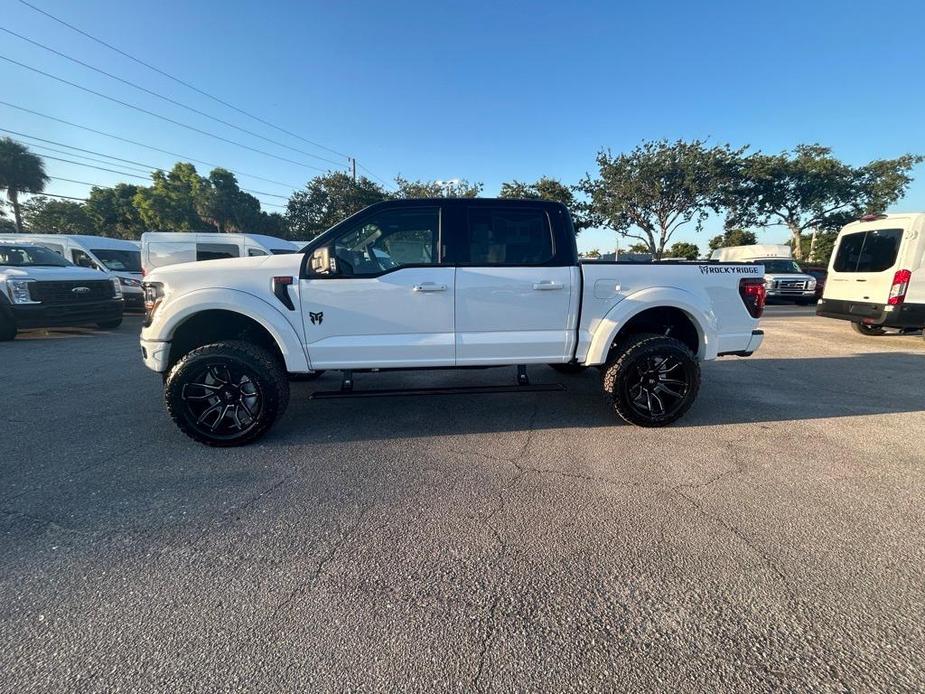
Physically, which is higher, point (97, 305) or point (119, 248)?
point (119, 248)

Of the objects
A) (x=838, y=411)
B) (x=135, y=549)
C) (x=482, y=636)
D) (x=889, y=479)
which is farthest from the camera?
(x=838, y=411)

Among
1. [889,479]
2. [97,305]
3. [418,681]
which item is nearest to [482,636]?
[418,681]

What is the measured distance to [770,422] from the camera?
398cm

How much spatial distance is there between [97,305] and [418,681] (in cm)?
1044

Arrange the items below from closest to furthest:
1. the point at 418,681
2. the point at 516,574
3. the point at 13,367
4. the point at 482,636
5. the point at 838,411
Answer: the point at 418,681, the point at 482,636, the point at 516,574, the point at 838,411, the point at 13,367

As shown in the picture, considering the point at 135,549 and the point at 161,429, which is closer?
the point at 135,549

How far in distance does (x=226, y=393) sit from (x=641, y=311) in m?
3.66

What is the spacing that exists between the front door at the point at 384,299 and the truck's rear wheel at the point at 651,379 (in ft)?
4.95

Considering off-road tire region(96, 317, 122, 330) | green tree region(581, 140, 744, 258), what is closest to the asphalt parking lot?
off-road tire region(96, 317, 122, 330)

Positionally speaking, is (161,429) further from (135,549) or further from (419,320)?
(419,320)

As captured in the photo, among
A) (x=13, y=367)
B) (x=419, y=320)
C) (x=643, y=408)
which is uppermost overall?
(x=419, y=320)

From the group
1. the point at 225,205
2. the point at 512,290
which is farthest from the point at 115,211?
the point at 512,290

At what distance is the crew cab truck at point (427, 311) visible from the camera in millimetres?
3342

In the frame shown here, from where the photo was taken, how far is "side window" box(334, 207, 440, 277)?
3.49m
